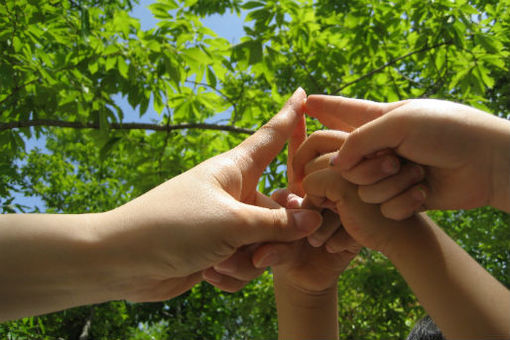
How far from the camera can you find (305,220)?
1306mm

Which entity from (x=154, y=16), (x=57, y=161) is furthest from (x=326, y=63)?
(x=57, y=161)

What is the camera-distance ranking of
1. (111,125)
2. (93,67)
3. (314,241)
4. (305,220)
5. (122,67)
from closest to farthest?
(305,220) < (314,241) < (122,67) < (93,67) < (111,125)

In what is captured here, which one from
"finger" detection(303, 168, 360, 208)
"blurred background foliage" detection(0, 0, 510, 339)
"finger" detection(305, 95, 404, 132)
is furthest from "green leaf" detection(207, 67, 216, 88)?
"finger" detection(303, 168, 360, 208)

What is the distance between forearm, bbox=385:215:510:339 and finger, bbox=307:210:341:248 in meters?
0.32

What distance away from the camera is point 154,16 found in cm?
265

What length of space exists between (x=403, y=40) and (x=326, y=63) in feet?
3.47

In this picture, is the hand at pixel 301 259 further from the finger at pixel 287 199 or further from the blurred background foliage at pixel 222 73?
the blurred background foliage at pixel 222 73

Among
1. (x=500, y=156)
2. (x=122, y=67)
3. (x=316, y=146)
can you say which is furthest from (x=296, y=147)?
(x=122, y=67)

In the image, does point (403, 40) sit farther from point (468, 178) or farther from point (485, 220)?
point (468, 178)

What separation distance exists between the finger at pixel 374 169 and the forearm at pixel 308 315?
60 cm

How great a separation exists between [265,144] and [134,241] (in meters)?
0.69

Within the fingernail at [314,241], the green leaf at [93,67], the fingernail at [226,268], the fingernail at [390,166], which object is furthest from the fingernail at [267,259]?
the green leaf at [93,67]

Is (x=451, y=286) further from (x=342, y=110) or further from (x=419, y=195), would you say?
(x=342, y=110)

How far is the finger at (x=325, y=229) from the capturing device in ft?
4.85
